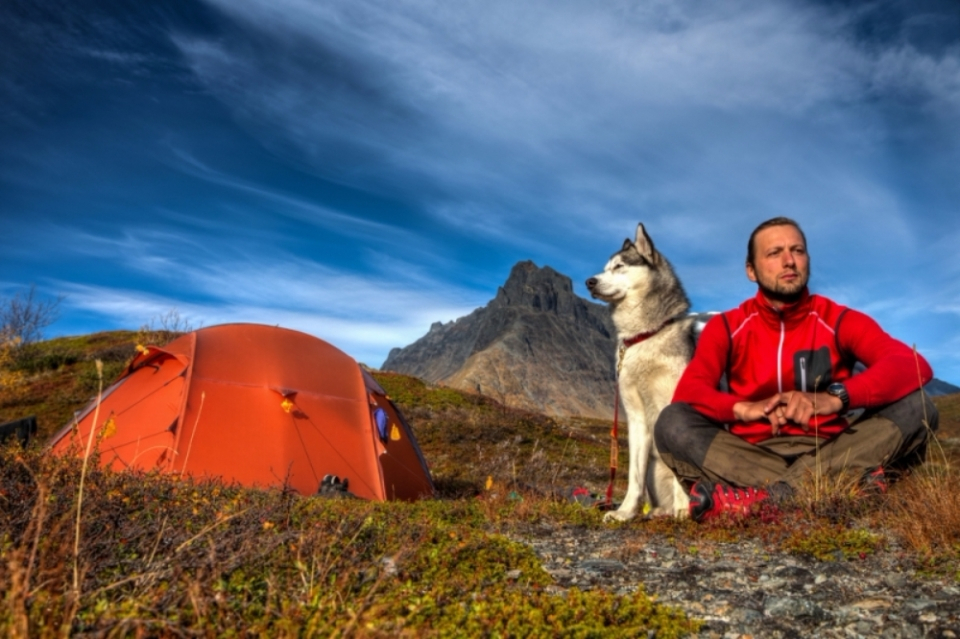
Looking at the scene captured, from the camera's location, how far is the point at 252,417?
9250 mm

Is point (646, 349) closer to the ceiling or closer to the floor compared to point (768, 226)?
closer to the floor

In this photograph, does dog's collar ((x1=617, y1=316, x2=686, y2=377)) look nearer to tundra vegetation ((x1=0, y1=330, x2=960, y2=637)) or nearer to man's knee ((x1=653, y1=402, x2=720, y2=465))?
man's knee ((x1=653, y1=402, x2=720, y2=465))

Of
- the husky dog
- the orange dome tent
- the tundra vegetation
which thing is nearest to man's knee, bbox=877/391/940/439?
the tundra vegetation

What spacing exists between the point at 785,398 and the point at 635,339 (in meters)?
1.69

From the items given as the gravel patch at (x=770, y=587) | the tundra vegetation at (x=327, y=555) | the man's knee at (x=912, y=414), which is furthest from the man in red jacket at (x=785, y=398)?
the gravel patch at (x=770, y=587)

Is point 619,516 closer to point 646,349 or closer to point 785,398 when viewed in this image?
point 646,349

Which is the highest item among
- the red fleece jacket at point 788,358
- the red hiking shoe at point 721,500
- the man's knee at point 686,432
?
the red fleece jacket at point 788,358

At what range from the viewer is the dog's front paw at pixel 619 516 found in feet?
20.0

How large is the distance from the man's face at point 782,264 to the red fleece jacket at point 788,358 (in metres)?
0.12

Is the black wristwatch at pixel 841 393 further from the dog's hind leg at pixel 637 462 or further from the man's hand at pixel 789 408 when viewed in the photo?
the dog's hind leg at pixel 637 462

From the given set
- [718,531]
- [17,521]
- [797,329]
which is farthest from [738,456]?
[17,521]

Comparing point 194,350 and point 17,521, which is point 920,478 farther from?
point 194,350

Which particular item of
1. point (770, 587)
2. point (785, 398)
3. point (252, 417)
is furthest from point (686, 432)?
point (252, 417)

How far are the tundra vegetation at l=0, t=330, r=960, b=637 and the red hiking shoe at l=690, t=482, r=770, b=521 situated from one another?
0.13 meters
